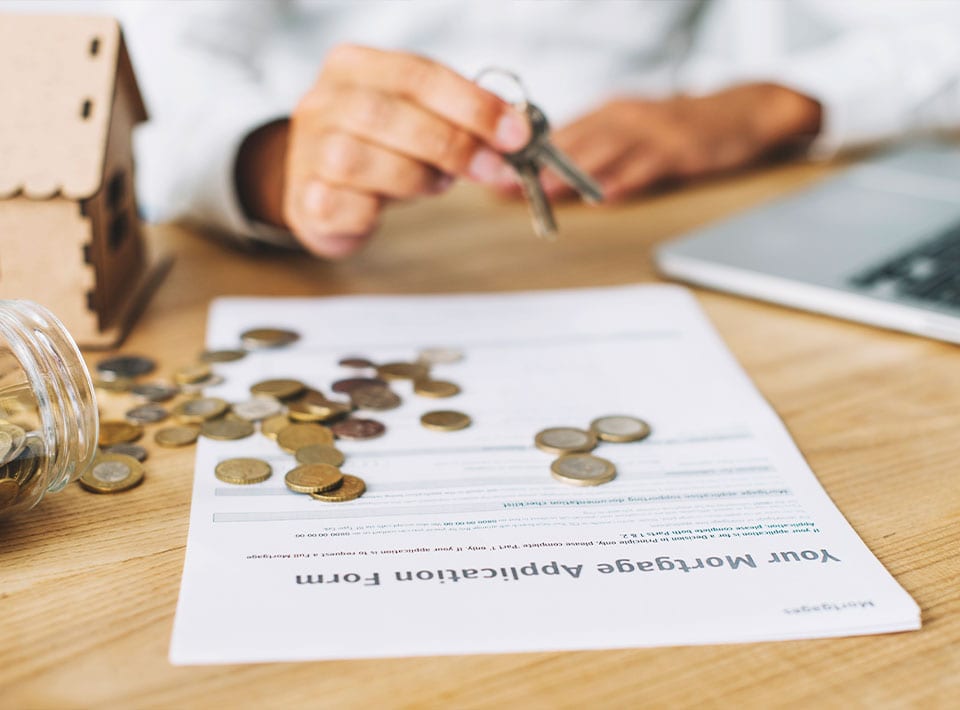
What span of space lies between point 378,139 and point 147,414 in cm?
33

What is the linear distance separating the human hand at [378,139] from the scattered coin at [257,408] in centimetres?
28

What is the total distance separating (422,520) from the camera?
502mm

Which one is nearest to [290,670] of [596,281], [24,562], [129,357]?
[24,562]

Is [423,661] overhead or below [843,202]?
below

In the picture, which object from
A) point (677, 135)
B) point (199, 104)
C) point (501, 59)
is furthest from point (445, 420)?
point (501, 59)

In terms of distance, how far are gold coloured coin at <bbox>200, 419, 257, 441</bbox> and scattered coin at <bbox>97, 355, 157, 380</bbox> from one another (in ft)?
0.36

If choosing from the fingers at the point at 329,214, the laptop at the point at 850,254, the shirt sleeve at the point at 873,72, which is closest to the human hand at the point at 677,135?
the shirt sleeve at the point at 873,72

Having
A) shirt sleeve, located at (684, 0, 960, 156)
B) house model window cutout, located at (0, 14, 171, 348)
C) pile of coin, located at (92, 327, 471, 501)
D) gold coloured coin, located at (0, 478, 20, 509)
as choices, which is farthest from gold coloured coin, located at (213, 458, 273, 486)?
shirt sleeve, located at (684, 0, 960, 156)

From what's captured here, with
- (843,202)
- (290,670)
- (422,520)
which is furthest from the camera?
(843,202)

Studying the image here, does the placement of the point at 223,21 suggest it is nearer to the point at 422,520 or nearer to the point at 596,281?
the point at 596,281

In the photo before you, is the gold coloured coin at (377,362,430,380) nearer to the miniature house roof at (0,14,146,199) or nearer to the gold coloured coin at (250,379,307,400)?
the gold coloured coin at (250,379,307,400)

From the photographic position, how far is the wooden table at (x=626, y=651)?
387mm

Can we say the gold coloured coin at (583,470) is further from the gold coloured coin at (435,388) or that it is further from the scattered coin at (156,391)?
the scattered coin at (156,391)

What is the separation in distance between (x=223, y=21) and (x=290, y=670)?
102 cm
